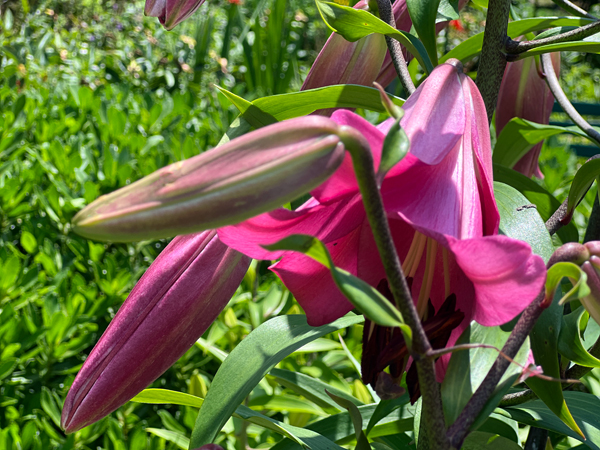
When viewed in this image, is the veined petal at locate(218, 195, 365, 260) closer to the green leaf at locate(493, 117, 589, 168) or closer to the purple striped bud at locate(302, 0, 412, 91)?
the purple striped bud at locate(302, 0, 412, 91)

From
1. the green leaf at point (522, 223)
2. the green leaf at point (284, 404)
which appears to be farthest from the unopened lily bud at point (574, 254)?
the green leaf at point (284, 404)

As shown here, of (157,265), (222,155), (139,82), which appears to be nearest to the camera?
(222,155)

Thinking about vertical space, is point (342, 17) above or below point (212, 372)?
above

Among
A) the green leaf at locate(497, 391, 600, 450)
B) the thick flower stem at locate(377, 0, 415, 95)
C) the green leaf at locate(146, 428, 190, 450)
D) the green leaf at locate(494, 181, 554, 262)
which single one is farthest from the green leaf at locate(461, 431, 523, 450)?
the green leaf at locate(146, 428, 190, 450)

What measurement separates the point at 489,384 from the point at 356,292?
10cm

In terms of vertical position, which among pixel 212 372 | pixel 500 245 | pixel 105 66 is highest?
pixel 500 245

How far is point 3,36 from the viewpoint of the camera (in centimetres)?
206

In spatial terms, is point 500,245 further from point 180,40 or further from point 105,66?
point 180,40

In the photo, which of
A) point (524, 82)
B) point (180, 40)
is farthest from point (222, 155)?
point (180, 40)

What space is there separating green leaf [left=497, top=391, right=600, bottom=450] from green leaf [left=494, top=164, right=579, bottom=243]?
0.15 meters

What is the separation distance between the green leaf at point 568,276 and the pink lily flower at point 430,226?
1 cm

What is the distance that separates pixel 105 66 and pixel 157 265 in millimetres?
2288

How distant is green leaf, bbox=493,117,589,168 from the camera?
549 mm

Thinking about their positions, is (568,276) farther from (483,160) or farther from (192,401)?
(192,401)
